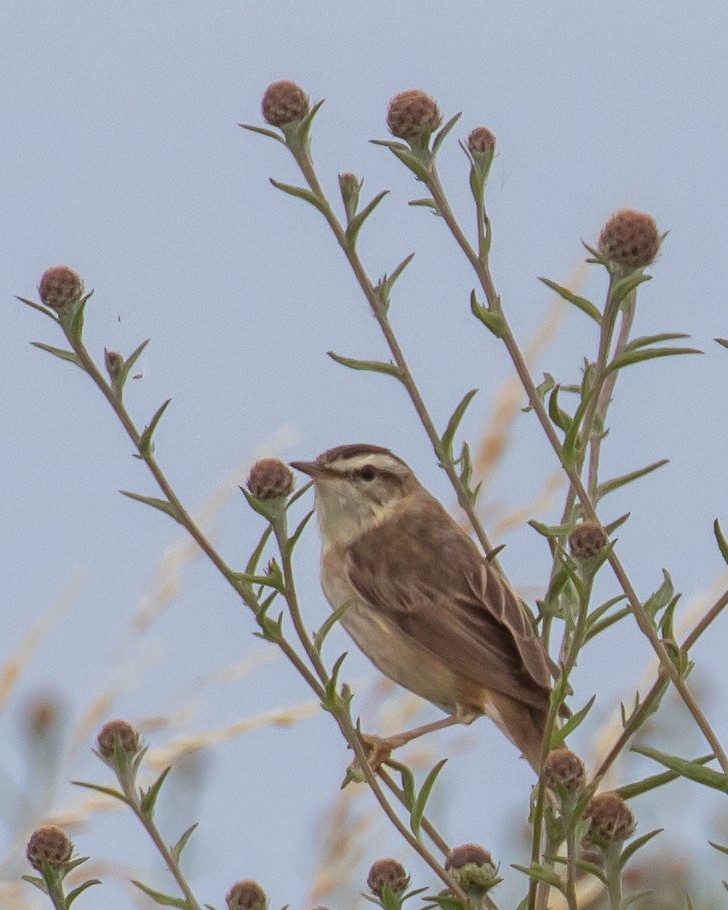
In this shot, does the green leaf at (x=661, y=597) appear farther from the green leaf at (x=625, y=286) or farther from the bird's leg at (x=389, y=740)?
the bird's leg at (x=389, y=740)

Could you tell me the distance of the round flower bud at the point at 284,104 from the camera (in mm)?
3174

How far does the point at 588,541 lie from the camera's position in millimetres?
→ 2648

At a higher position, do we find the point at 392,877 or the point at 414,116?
the point at 414,116

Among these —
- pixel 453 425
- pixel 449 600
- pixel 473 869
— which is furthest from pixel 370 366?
pixel 449 600

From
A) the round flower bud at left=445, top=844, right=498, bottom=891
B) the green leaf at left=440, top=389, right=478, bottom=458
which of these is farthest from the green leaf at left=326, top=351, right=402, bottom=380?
the round flower bud at left=445, top=844, right=498, bottom=891

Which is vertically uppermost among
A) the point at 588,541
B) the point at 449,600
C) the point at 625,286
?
the point at 625,286

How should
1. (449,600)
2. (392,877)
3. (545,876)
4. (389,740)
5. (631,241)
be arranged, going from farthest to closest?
(449,600) → (389,740) → (631,241) → (392,877) → (545,876)

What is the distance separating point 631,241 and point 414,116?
1.88ft

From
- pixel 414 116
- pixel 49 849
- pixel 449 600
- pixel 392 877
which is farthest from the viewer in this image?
pixel 449 600

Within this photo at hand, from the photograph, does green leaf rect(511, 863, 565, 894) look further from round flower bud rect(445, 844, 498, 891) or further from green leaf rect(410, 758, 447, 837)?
green leaf rect(410, 758, 447, 837)

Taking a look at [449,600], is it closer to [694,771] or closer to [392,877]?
[392,877]

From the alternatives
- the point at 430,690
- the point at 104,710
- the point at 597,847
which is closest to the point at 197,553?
the point at 104,710

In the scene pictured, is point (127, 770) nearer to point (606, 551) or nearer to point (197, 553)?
point (606, 551)

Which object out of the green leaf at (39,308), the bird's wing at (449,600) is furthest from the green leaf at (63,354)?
the bird's wing at (449,600)
